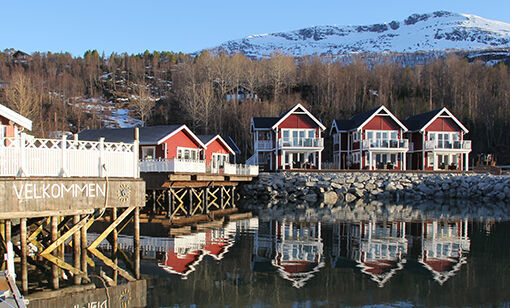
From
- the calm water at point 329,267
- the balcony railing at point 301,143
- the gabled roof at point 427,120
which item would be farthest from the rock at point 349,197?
Answer: the calm water at point 329,267

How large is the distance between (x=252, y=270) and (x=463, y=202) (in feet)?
103

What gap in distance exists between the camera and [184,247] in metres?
18.3

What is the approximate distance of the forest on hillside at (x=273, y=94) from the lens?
227ft

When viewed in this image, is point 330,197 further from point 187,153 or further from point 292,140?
point 187,153

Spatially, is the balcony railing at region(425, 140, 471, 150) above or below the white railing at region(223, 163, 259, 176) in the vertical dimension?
above

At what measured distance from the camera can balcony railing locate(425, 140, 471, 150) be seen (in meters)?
50.1

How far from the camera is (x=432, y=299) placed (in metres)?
11.8

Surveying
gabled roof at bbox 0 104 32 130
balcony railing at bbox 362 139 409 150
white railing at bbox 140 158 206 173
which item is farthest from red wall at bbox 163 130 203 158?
balcony railing at bbox 362 139 409 150

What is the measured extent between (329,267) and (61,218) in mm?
8987

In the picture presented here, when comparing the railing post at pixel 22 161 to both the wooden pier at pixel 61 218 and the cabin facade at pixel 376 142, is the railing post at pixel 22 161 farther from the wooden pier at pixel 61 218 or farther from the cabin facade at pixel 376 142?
the cabin facade at pixel 376 142

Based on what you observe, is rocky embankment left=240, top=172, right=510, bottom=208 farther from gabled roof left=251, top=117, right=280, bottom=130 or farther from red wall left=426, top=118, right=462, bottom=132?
gabled roof left=251, top=117, right=280, bottom=130

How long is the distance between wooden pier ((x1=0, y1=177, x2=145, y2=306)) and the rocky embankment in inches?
962

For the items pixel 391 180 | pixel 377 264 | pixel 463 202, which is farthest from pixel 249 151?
pixel 377 264

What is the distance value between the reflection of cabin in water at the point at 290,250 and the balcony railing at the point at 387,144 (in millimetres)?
24644
